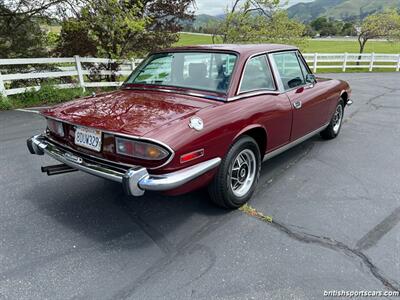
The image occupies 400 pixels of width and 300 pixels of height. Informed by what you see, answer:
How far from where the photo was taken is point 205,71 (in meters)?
3.43

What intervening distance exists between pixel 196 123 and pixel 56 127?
147cm

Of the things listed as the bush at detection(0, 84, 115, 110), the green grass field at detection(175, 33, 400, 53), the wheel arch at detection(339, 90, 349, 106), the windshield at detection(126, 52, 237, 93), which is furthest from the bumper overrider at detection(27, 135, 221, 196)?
the green grass field at detection(175, 33, 400, 53)

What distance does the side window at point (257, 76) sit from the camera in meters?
3.34

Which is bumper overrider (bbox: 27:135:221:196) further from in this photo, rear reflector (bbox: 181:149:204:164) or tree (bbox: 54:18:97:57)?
tree (bbox: 54:18:97:57)

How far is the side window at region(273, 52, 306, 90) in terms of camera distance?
390 centimetres

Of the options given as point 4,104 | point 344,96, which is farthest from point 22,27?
point 344,96

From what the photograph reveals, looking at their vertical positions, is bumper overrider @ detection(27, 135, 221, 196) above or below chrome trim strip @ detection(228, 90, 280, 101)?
below

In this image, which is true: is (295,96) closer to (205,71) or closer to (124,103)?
(205,71)

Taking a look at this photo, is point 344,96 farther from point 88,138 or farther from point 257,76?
point 88,138

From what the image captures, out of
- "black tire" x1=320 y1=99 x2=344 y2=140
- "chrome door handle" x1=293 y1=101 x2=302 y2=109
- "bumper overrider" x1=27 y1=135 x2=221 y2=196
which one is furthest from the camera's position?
"black tire" x1=320 y1=99 x2=344 y2=140

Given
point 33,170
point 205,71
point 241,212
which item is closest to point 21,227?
point 33,170

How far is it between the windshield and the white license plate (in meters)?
1.19

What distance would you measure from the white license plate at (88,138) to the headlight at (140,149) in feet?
0.75

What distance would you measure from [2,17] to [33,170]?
23.9 feet
